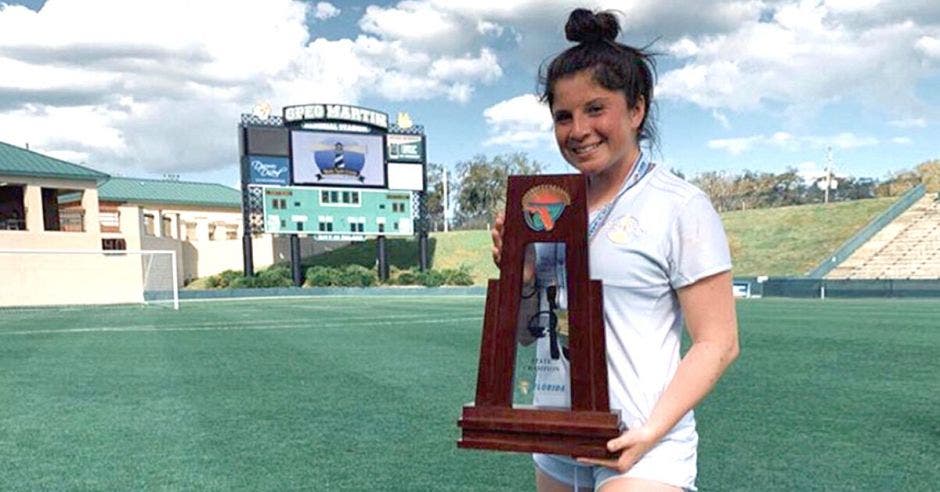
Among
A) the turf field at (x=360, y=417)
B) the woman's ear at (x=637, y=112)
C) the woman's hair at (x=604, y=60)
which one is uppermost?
the woman's hair at (x=604, y=60)

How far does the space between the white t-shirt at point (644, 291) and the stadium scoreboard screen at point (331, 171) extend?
109ft

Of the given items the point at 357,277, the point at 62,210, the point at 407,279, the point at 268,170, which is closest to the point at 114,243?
the point at 62,210

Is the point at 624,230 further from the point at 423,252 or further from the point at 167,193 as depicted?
the point at 167,193

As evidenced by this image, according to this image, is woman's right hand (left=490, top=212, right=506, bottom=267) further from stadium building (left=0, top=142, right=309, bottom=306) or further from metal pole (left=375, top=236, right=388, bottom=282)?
metal pole (left=375, top=236, right=388, bottom=282)

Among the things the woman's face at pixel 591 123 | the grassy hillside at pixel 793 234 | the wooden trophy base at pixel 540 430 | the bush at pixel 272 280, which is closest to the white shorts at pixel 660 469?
the wooden trophy base at pixel 540 430

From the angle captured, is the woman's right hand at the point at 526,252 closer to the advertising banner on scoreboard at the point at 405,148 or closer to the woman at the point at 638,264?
the woman at the point at 638,264

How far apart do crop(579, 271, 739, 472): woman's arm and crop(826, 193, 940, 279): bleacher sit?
105 ft

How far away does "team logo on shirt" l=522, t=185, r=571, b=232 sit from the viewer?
1.36 m

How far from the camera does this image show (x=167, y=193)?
46.1 metres

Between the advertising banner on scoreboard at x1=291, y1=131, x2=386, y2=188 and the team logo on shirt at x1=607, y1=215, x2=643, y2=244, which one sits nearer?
the team logo on shirt at x1=607, y1=215, x2=643, y2=244

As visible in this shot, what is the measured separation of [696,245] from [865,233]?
37113 millimetres

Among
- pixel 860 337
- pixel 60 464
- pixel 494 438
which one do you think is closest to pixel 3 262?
pixel 60 464

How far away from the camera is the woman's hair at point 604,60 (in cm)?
138

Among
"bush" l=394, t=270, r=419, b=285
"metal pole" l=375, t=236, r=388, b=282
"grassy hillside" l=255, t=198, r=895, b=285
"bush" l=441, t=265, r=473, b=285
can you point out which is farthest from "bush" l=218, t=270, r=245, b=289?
"bush" l=441, t=265, r=473, b=285
